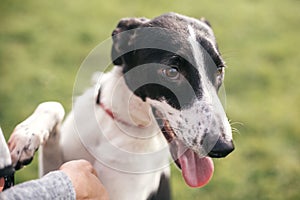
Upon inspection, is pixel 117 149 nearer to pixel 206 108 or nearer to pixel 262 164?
pixel 206 108

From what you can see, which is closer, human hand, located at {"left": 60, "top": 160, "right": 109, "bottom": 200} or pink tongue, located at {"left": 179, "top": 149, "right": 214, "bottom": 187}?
human hand, located at {"left": 60, "top": 160, "right": 109, "bottom": 200}

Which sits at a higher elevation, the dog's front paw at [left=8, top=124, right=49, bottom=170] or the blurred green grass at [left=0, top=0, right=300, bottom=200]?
the dog's front paw at [left=8, top=124, right=49, bottom=170]

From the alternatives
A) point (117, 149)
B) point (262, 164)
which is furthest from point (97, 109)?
point (262, 164)

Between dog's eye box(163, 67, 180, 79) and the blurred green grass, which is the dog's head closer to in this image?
dog's eye box(163, 67, 180, 79)

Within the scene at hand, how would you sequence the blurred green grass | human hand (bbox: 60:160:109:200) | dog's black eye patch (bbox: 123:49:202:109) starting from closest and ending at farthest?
human hand (bbox: 60:160:109:200) < dog's black eye patch (bbox: 123:49:202:109) < the blurred green grass

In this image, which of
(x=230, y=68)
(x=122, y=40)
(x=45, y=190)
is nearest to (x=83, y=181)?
(x=45, y=190)

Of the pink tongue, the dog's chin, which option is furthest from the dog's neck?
the pink tongue

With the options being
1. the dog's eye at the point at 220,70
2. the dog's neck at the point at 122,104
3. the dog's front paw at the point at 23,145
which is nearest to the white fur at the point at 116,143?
the dog's neck at the point at 122,104

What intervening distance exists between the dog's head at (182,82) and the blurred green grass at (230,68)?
1515mm

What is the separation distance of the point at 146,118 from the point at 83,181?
0.56 metres

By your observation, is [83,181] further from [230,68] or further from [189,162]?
[230,68]

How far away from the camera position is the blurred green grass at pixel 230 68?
15.2 ft

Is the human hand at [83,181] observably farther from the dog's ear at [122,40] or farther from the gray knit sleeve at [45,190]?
the dog's ear at [122,40]

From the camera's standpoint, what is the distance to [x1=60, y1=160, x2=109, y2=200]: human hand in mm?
2467
